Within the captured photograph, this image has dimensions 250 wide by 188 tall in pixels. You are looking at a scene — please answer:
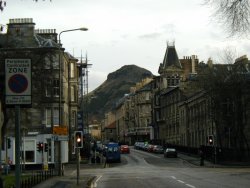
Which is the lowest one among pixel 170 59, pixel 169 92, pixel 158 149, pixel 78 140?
pixel 158 149

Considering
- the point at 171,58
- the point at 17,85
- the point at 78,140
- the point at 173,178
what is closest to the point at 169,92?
the point at 171,58

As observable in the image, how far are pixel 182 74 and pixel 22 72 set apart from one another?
12010 centimetres

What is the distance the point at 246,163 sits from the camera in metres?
68.1

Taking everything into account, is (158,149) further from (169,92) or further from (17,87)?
(17,87)

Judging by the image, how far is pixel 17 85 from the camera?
11.0 metres

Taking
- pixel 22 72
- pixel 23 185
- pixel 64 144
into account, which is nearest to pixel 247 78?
pixel 64 144

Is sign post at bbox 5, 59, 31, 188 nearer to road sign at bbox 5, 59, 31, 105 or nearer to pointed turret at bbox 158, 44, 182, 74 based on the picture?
road sign at bbox 5, 59, 31, 105

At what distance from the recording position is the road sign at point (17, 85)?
11.0 metres

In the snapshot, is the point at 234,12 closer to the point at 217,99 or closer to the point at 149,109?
the point at 217,99

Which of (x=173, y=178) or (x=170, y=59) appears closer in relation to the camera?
(x=173, y=178)

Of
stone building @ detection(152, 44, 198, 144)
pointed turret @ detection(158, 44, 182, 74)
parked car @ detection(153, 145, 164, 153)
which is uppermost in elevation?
pointed turret @ detection(158, 44, 182, 74)

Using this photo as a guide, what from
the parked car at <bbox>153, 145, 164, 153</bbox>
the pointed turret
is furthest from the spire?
the parked car at <bbox>153, 145, 164, 153</bbox>

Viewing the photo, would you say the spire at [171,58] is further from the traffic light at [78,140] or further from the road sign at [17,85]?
the road sign at [17,85]

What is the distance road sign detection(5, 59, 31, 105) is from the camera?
1096cm
